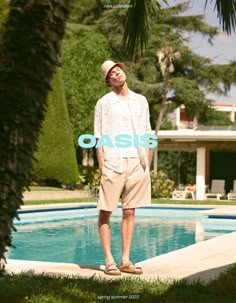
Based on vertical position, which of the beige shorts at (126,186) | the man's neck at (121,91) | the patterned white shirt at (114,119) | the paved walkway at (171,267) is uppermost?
the man's neck at (121,91)

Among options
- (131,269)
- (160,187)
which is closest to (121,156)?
(131,269)

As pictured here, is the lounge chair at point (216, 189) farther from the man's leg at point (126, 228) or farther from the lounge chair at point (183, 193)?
the man's leg at point (126, 228)

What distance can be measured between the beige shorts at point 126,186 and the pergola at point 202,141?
1863 centimetres

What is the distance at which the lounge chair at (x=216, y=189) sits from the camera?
2429cm

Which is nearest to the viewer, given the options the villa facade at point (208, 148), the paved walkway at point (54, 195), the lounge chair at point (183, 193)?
the paved walkway at point (54, 195)

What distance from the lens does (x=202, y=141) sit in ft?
81.0

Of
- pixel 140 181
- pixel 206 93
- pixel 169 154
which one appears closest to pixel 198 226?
pixel 140 181

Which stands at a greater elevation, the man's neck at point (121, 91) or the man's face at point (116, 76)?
the man's face at point (116, 76)

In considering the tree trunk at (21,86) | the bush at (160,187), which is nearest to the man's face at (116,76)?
the tree trunk at (21,86)

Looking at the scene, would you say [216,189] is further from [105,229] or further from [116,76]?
[116,76]

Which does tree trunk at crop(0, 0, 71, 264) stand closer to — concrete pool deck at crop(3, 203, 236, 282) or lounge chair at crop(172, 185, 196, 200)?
concrete pool deck at crop(3, 203, 236, 282)

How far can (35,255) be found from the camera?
953 centimetres

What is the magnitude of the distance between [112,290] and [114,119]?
139 centimetres

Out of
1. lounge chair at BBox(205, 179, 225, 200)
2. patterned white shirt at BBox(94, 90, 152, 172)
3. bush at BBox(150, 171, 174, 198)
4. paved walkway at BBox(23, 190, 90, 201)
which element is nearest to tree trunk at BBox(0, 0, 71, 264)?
patterned white shirt at BBox(94, 90, 152, 172)
